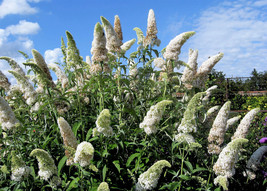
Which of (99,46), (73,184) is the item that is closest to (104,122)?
(73,184)

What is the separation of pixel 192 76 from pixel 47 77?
7.05 ft

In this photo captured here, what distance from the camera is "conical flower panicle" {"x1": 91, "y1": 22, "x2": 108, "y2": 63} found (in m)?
3.32

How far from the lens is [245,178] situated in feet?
12.8

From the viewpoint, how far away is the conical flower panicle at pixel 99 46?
3.32 meters

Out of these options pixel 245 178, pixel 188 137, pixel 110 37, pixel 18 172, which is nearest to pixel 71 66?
pixel 110 37

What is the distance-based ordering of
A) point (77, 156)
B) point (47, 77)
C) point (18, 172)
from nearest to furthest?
point (77, 156) < point (18, 172) < point (47, 77)

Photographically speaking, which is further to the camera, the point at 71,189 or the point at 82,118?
the point at 82,118

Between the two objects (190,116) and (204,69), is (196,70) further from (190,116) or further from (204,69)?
(190,116)

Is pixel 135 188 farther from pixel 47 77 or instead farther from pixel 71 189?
pixel 47 77

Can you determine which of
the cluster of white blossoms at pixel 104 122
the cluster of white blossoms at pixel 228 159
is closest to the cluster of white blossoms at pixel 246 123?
the cluster of white blossoms at pixel 228 159

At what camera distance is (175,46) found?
369 cm

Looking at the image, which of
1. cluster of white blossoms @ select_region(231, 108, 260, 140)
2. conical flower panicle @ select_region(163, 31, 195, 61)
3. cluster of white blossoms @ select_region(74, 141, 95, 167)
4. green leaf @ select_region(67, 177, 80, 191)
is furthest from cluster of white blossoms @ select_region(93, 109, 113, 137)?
cluster of white blossoms @ select_region(231, 108, 260, 140)

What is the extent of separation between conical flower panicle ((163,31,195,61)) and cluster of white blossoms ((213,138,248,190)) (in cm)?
160

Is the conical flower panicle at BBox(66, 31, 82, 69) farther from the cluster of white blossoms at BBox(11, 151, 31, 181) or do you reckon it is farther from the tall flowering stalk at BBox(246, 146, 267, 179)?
the tall flowering stalk at BBox(246, 146, 267, 179)
